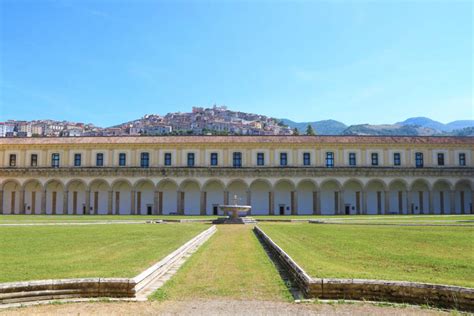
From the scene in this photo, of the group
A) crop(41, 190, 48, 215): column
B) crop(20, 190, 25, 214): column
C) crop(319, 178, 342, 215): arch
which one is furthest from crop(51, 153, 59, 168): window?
crop(319, 178, 342, 215): arch

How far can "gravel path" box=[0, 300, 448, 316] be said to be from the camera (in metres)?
8.05

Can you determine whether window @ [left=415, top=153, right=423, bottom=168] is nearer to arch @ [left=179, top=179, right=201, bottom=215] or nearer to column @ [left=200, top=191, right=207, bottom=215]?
column @ [left=200, top=191, right=207, bottom=215]

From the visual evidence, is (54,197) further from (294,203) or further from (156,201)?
(294,203)

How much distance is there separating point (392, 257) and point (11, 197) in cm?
5215

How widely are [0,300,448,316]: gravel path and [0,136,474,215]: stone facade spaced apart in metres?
43.3

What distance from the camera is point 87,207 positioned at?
53000 millimetres

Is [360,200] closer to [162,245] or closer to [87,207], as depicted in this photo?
[87,207]

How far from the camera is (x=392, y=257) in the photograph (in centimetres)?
1298

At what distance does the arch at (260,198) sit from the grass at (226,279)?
38.6m

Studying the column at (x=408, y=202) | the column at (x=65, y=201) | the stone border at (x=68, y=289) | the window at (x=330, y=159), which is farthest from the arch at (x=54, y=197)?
the stone border at (x=68, y=289)

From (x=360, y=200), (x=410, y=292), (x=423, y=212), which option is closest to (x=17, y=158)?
(x=360, y=200)

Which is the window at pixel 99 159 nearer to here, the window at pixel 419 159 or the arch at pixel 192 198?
the arch at pixel 192 198

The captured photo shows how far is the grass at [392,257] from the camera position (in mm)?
9984

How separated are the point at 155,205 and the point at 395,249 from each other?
133ft
